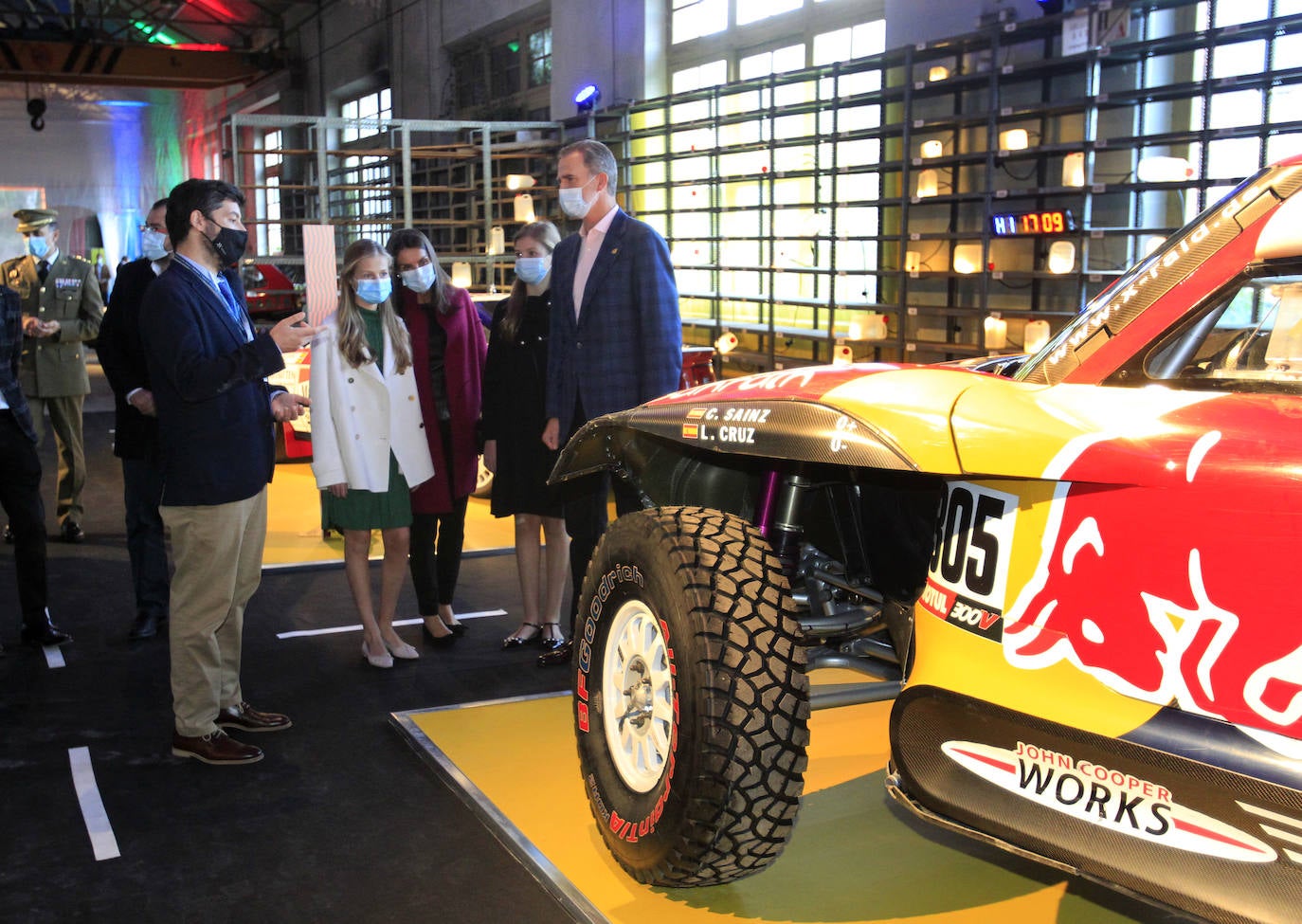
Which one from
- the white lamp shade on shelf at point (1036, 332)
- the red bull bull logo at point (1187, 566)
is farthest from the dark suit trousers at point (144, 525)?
the white lamp shade on shelf at point (1036, 332)

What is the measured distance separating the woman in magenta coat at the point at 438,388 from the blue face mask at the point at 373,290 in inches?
9.0

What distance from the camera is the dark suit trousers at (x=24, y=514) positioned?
476cm

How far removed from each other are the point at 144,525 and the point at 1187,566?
4.36 metres

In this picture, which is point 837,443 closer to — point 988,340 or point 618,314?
point 618,314

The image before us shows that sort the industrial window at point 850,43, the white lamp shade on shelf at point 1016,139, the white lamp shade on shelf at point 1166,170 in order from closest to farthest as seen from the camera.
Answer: the white lamp shade on shelf at point 1166,170
the white lamp shade on shelf at point 1016,139
the industrial window at point 850,43

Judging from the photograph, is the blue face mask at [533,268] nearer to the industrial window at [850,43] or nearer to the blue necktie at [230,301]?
the blue necktie at [230,301]

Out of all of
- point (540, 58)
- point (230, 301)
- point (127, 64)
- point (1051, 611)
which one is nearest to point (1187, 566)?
point (1051, 611)

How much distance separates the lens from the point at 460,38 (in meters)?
18.9

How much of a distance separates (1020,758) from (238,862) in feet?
6.22

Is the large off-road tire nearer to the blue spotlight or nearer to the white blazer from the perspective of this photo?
the white blazer

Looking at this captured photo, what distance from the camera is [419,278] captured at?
4.59 meters

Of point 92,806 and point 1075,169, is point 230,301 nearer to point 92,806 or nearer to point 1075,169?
point 92,806

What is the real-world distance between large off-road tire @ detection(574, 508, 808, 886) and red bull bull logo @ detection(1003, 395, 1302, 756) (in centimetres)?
53

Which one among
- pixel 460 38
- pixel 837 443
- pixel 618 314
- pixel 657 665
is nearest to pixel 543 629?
pixel 618 314
